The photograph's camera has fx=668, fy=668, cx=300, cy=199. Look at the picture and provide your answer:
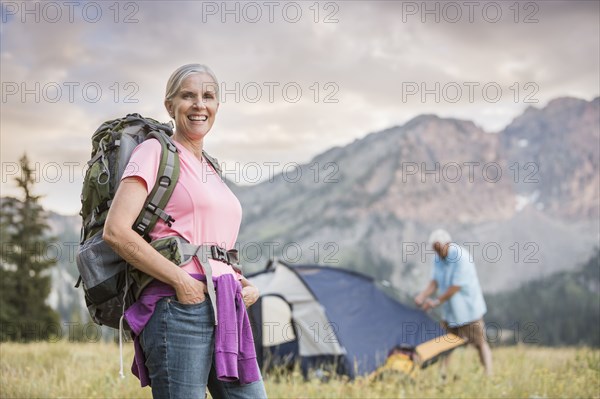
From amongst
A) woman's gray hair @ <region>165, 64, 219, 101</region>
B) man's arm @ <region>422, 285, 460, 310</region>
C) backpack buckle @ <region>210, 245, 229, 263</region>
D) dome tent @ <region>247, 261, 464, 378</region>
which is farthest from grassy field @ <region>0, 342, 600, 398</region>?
woman's gray hair @ <region>165, 64, 219, 101</region>

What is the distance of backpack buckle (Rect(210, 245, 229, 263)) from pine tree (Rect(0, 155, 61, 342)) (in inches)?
901

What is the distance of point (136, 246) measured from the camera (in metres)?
2.17

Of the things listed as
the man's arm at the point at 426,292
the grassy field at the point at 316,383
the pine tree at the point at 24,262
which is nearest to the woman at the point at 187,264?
the grassy field at the point at 316,383

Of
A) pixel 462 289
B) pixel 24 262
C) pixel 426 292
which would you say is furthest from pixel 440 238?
pixel 24 262

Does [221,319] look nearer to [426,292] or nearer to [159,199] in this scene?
[159,199]

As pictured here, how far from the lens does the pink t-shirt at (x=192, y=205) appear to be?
88.4 inches

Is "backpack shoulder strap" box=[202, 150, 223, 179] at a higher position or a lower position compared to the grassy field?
higher

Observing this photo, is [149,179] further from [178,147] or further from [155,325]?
[155,325]

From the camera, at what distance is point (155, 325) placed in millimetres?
2197

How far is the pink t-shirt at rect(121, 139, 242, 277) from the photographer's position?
2.24 m

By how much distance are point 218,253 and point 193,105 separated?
55 centimetres

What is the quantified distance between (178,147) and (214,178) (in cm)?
17

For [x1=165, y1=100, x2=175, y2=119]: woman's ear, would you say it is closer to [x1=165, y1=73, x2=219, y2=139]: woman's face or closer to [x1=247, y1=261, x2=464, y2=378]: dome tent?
[x1=165, y1=73, x2=219, y2=139]: woman's face

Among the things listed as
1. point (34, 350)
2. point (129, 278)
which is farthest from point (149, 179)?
point (34, 350)
